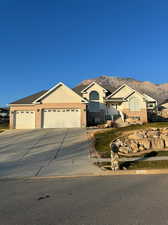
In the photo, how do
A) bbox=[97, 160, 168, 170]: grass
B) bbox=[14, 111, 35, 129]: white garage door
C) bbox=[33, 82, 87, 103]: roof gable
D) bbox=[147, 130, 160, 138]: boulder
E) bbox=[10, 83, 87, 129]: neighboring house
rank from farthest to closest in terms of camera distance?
bbox=[33, 82, 87, 103]: roof gable → bbox=[14, 111, 35, 129]: white garage door → bbox=[10, 83, 87, 129]: neighboring house → bbox=[147, 130, 160, 138]: boulder → bbox=[97, 160, 168, 170]: grass

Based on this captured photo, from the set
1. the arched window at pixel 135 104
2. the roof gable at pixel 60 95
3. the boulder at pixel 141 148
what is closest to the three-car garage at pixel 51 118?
the roof gable at pixel 60 95

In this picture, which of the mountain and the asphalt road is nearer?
the asphalt road

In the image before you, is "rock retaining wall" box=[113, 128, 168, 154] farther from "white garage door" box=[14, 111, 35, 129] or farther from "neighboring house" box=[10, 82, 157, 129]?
"white garage door" box=[14, 111, 35, 129]

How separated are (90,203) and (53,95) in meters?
20.4

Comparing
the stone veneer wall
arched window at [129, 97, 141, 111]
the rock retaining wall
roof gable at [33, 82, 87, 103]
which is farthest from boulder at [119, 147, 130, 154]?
arched window at [129, 97, 141, 111]

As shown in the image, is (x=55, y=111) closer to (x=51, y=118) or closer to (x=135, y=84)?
(x=51, y=118)

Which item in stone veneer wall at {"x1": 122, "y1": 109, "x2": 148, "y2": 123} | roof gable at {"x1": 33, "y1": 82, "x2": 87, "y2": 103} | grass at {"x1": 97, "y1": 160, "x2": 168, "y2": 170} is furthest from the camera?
stone veneer wall at {"x1": 122, "y1": 109, "x2": 148, "y2": 123}

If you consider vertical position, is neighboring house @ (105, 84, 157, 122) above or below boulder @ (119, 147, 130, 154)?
above

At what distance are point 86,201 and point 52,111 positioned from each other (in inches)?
762

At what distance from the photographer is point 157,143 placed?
12.4 metres

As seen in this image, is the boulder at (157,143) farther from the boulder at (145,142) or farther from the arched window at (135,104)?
the arched window at (135,104)

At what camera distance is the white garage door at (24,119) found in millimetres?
23225

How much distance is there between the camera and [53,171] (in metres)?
7.68

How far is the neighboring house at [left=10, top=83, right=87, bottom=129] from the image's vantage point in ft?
74.7
